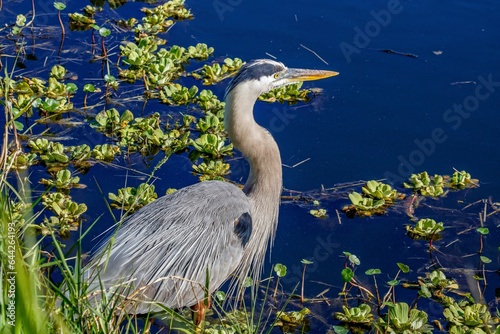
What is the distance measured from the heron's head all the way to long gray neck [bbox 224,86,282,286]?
0.03 meters

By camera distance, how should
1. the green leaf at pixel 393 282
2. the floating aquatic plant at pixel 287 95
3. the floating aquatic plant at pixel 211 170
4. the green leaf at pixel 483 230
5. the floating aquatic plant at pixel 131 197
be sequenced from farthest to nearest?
1. the floating aquatic plant at pixel 287 95
2. the floating aquatic plant at pixel 211 170
3. the floating aquatic plant at pixel 131 197
4. the green leaf at pixel 483 230
5. the green leaf at pixel 393 282

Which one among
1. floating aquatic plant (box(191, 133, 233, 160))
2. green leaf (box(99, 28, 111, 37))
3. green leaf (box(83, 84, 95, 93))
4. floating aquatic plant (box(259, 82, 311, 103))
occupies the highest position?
green leaf (box(99, 28, 111, 37))

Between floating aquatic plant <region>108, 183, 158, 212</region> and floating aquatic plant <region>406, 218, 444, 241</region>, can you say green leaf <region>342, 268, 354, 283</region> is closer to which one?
floating aquatic plant <region>406, 218, 444, 241</region>

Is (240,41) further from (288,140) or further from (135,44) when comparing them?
(288,140)

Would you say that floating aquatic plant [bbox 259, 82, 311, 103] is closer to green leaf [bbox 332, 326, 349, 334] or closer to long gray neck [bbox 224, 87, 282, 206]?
long gray neck [bbox 224, 87, 282, 206]

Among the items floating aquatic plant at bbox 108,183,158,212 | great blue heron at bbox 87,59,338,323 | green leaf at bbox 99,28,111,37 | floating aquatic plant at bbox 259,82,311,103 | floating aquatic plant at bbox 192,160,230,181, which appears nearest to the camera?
great blue heron at bbox 87,59,338,323

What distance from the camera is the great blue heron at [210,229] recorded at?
12.9ft

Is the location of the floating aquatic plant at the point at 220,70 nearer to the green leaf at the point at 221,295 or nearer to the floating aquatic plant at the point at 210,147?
the floating aquatic plant at the point at 210,147

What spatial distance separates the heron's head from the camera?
14.2 feet

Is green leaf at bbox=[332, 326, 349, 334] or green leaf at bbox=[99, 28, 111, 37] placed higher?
green leaf at bbox=[99, 28, 111, 37]

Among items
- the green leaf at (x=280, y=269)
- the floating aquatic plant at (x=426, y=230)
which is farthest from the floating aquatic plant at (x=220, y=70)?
the green leaf at (x=280, y=269)

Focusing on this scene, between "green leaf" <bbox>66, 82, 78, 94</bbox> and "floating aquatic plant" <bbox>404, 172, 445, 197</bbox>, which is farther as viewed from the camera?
"green leaf" <bbox>66, 82, 78, 94</bbox>

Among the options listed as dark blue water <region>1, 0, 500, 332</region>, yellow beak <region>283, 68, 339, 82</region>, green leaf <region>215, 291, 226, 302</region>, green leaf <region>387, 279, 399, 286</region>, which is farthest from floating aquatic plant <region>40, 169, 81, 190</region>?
green leaf <region>387, 279, 399, 286</region>

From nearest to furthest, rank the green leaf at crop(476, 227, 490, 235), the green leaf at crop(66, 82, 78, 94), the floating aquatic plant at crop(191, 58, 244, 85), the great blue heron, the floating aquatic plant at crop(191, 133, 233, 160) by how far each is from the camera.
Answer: the great blue heron, the green leaf at crop(476, 227, 490, 235), the floating aquatic plant at crop(191, 133, 233, 160), the green leaf at crop(66, 82, 78, 94), the floating aquatic plant at crop(191, 58, 244, 85)
